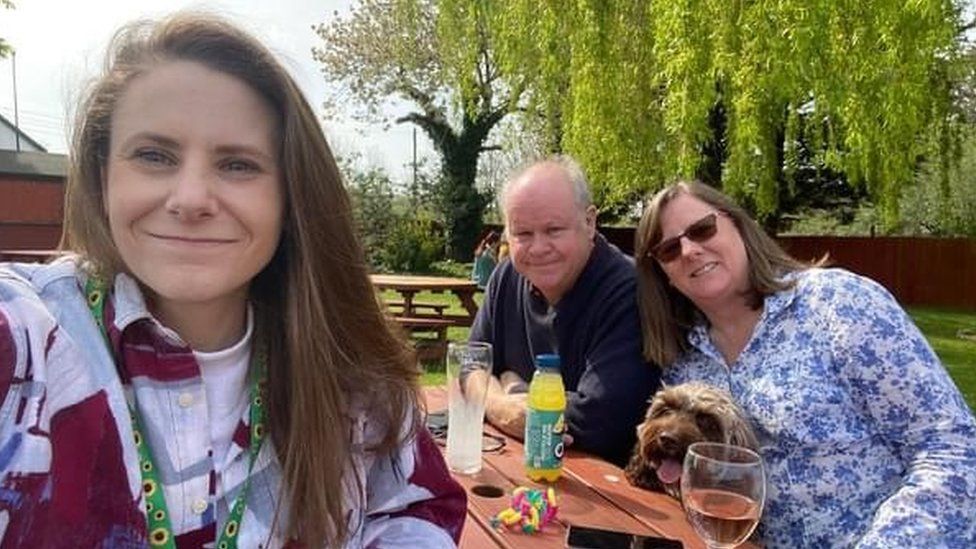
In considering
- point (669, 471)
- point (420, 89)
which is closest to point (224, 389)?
point (669, 471)

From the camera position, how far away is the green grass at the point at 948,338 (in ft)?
23.0

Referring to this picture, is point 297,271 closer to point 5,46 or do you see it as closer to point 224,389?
point 224,389

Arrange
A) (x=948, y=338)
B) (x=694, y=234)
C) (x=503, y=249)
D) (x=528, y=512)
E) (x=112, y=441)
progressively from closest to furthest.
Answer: (x=112, y=441) < (x=528, y=512) < (x=694, y=234) < (x=503, y=249) < (x=948, y=338)

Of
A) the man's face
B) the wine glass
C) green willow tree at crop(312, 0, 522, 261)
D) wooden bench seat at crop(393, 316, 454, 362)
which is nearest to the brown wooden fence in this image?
green willow tree at crop(312, 0, 522, 261)

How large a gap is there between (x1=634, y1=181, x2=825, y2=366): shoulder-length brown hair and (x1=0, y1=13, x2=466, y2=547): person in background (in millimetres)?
1219

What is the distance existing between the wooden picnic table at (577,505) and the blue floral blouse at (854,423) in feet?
1.29

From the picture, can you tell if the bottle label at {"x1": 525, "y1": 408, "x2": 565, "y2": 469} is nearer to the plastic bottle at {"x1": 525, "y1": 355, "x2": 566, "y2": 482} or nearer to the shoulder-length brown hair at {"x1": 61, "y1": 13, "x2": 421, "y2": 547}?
the plastic bottle at {"x1": 525, "y1": 355, "x2": 566, "y2": 482}

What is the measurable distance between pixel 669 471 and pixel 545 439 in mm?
363

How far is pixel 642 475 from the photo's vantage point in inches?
82.9

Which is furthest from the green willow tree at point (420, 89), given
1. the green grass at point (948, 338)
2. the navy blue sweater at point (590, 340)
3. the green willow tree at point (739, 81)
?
the navy blue sweater at point (590, 340)

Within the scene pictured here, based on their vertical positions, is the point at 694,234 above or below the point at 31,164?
below

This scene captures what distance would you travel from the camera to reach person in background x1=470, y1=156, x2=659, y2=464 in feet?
7.81

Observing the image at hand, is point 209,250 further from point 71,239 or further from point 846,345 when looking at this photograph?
point 846,345

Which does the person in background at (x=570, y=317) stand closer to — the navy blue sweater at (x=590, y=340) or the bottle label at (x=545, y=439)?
the navy blue sweater at (x=590, y=340)
